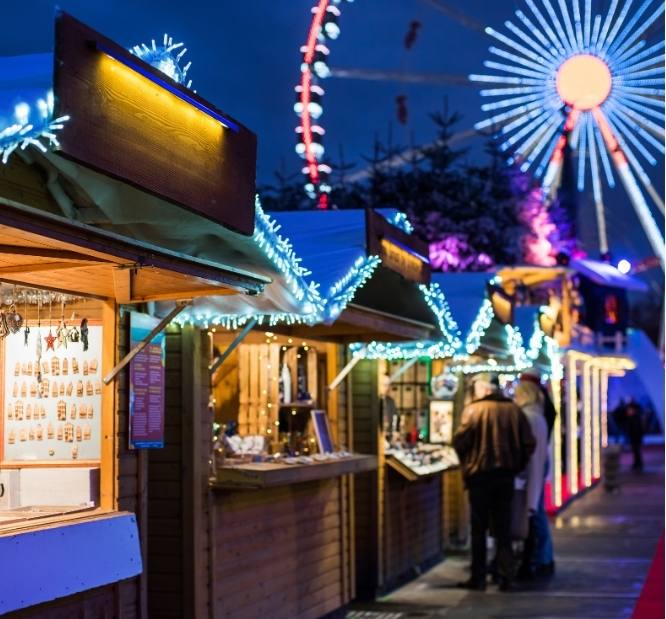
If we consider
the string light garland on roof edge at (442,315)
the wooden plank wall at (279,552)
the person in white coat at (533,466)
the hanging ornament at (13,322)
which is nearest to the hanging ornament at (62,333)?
the hanging ornament at (13,322)

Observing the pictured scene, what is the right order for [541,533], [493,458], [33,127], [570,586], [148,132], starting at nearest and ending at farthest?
[33,127] → [148,132] → [493,458] → [570,586] → [541,533]

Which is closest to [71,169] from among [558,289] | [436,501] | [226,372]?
[226,372]

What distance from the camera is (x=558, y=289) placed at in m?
22.7

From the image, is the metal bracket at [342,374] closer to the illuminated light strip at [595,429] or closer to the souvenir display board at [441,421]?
the souvenir display board at [441,421]

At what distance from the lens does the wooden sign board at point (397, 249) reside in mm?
8328

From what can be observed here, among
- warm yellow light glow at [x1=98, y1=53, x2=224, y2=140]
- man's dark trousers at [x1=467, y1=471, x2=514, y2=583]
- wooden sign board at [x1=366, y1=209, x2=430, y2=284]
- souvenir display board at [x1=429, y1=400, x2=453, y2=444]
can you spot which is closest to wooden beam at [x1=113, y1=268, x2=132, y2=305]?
warm yellow light glow at [x1=98, y1=53, x2=224, y2=140]

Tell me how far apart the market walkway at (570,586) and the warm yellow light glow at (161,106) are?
19.0ft

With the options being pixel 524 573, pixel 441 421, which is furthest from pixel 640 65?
pixel 524 573

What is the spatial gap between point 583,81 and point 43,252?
72.1ft

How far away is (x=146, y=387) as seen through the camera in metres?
6.81

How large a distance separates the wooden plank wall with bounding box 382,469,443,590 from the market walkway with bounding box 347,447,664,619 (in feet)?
0.50

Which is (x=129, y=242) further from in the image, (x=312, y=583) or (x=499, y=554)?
(x=499, y=554)

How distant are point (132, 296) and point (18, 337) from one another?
27.5 inches

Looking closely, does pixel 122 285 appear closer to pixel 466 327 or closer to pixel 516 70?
pixel 466 327
